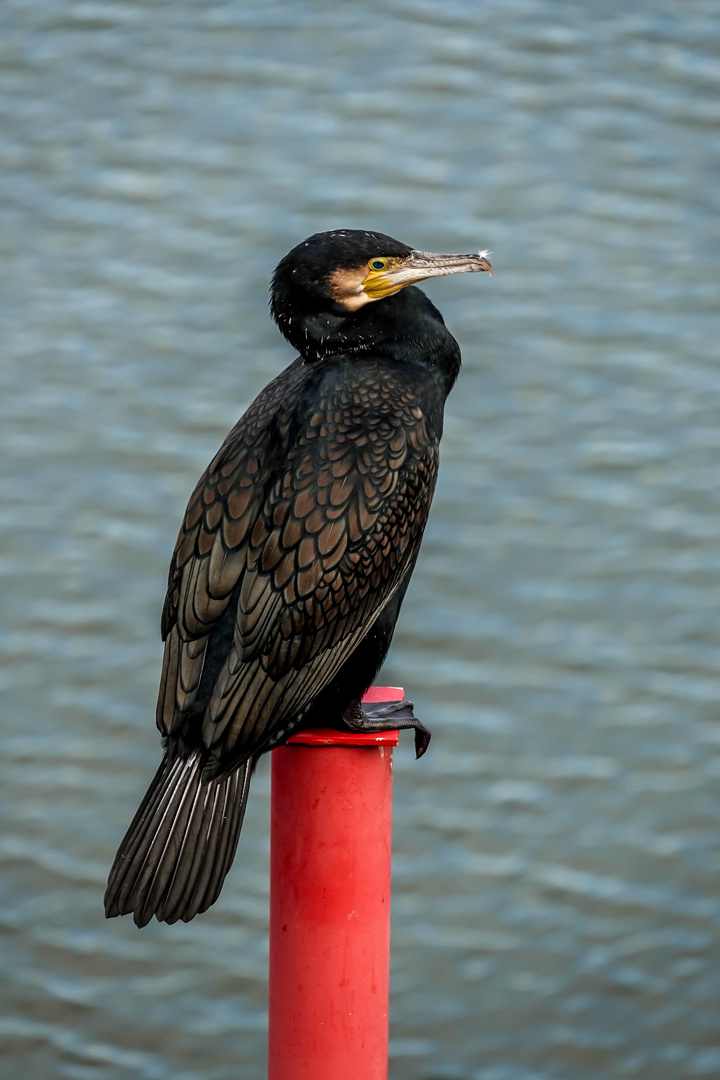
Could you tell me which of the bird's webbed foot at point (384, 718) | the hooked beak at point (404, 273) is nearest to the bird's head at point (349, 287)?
the hooked beak at point (404, 273)

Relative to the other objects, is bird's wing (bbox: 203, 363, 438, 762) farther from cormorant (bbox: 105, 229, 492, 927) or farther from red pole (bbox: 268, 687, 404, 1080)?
red pole (bbox: 268, 687, 404, 1080)

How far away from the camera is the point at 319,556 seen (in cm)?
204

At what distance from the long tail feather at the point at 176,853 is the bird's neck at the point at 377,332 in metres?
0.67

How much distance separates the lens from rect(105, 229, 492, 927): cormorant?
196 centimetres

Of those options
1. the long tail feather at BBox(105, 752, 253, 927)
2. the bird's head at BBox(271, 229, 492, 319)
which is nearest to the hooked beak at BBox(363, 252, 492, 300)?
the bird's head at BBox(271, 229, 492, 319)

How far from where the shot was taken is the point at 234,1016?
3904mm

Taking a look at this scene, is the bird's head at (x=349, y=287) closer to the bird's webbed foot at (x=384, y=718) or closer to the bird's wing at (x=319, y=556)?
the bird's wing at (x=319, y=556)

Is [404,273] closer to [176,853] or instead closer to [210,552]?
[210,552]

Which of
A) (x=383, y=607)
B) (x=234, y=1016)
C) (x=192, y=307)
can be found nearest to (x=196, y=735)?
(x=383, y=607)

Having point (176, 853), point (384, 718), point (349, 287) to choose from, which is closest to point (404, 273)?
point (349, 287)

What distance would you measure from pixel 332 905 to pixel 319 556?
0.49 metres

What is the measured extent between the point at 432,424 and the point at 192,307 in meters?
2.73

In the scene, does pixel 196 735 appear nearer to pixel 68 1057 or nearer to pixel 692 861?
pixel 68 1057

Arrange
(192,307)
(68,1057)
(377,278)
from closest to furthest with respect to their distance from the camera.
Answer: (377,278)
(68,1057)
(192,307)
